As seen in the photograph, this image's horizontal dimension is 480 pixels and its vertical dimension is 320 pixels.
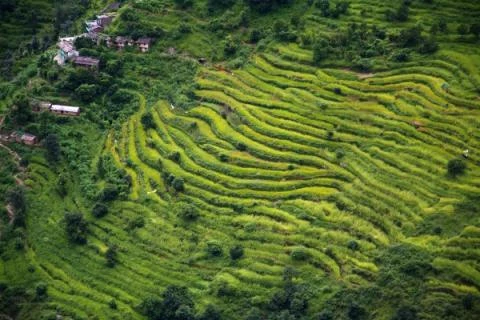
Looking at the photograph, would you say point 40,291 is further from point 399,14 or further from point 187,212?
point 399,14

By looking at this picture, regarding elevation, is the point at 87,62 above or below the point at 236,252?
above

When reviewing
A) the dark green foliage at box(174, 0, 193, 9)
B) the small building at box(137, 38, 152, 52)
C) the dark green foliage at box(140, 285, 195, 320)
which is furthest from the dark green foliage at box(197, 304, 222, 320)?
the dark green foliage at box(174, 0, 193, 9)

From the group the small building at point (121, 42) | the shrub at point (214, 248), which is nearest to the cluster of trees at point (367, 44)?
the small building at point (121, 42)

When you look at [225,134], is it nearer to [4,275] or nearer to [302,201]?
[302,201]

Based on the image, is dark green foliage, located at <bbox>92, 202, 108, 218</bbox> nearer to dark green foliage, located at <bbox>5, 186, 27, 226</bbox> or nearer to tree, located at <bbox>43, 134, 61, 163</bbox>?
dark green foliage, located at <bbox>5, 186, 27, 226</bbox>

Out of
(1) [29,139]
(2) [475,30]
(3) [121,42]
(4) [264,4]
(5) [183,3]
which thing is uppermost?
(2) [475,30]

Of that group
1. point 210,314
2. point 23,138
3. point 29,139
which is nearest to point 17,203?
point 29,139
